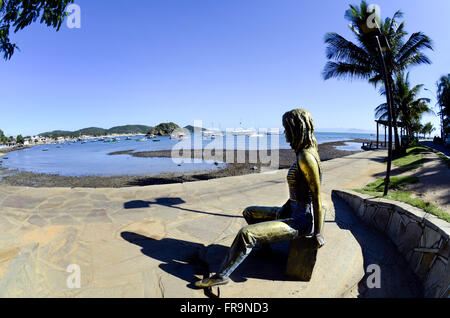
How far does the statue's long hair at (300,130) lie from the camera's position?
7.68ft

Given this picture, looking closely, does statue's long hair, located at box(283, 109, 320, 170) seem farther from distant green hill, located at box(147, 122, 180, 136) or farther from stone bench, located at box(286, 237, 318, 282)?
distant green hill, located at box(147, 122, 180, 136)

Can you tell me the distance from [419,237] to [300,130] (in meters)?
2.17

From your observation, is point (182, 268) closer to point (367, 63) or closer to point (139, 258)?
point (139, 258)

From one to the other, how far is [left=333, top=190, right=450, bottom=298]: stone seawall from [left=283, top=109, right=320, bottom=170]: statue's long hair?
5.15ft

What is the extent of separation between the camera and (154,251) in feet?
10.4

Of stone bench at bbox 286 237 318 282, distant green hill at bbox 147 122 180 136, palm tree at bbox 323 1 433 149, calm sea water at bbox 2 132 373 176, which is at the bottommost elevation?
calm sea water at bbox 2 132 373 176

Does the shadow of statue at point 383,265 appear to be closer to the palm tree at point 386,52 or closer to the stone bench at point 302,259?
the stone bench at point 302,259

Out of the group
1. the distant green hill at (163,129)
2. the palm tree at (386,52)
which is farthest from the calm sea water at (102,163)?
the distant green hill at (163,129)

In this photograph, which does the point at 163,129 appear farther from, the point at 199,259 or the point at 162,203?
the point at 199,259

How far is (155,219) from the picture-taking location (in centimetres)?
446

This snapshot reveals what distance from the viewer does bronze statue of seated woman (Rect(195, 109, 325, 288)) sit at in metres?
2.23

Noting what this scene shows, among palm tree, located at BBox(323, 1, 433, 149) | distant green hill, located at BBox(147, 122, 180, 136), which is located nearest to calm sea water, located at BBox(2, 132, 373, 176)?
palm tree, located at BBox(323, 1, 433, 149)
